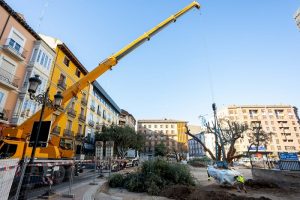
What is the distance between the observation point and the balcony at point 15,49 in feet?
53.7

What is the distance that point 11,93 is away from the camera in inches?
678

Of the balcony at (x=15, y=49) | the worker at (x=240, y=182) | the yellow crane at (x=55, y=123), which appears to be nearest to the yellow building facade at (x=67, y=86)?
the balcony at (x=15, y=49)

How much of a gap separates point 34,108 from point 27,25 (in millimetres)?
8991

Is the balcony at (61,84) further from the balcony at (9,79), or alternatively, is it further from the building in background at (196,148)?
the building in background at (196,148)

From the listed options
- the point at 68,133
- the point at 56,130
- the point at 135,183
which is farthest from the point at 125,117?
the point at 135,183

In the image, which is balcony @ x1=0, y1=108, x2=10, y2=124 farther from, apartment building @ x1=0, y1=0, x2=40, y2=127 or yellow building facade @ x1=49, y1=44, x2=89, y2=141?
yellow building facade @ x1=49, y1=44, x2=89, y2=141

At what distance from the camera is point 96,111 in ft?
119

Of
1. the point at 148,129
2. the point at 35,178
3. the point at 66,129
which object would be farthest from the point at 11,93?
the point at 148,129

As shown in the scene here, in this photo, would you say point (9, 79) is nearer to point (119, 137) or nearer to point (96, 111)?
point (119, 137)

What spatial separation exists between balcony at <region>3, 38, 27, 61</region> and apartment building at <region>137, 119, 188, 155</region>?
61659 mm

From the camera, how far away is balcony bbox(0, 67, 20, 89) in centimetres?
1618

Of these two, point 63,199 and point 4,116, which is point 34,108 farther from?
point 63,199

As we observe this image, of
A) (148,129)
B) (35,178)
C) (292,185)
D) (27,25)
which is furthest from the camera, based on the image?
(148,129)

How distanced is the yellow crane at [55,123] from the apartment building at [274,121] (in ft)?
207
